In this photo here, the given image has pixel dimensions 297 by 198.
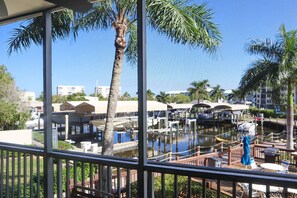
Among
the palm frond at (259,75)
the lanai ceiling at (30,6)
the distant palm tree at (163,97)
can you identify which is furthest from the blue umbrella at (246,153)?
the lanai ceiling at (30,6)

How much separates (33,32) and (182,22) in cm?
256

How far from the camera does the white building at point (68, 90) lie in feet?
10.4

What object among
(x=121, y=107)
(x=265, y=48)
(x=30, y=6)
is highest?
(x=30, y=6)

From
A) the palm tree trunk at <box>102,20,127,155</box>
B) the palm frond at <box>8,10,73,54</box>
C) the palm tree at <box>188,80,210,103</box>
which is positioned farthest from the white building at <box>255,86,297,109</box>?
the palm frond at <box>8,10,73,54</box>

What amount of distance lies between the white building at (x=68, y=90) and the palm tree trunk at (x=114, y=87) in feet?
4.16

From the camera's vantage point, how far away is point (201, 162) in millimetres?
4262

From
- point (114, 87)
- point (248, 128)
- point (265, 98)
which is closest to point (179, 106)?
point (265, 98)

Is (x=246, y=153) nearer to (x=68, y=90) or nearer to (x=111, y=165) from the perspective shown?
(x=111, y=165)

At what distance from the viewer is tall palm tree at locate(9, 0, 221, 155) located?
354 cm

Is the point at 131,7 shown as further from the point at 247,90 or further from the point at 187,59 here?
the point at 247,90

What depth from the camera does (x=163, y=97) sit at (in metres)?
2.55

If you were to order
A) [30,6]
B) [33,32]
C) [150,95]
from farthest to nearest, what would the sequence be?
[33,32]
[30,6]
[150,95]

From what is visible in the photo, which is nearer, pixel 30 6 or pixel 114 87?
pixel 30 6

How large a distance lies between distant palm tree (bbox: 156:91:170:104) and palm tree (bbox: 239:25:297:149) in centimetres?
82
